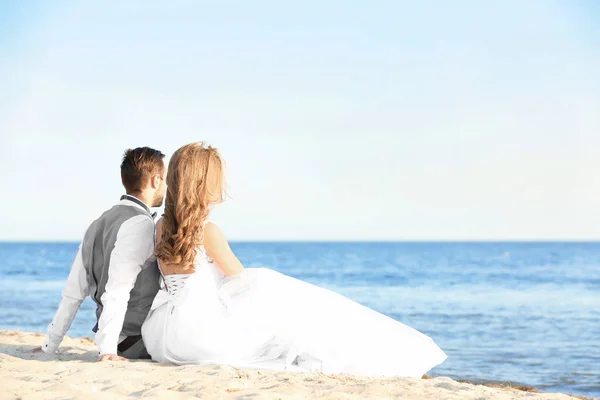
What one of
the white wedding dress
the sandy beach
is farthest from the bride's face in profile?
the sandy beach

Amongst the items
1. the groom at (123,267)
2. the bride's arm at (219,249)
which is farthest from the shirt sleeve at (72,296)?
the bride's arm at (219,249)

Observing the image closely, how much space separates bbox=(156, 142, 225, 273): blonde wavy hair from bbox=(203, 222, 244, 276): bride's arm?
7cm

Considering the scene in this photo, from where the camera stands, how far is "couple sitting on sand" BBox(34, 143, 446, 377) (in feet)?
15.5

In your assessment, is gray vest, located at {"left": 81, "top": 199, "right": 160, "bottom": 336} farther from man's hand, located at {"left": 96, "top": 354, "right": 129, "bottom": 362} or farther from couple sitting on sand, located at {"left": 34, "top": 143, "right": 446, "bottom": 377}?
man's hand, located at {"left": 96, "top": 354, "right": 129, "bottom": 362}

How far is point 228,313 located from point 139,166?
4.11ft

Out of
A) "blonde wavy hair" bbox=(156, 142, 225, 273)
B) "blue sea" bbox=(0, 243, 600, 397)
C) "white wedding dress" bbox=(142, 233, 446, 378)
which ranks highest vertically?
"blonde wavy hair" bbox=(156, 142, 225, 273)

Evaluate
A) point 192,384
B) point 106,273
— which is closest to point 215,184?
point 106,273

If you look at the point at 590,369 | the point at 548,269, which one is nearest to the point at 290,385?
the point at 590,369

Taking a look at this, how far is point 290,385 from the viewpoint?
13.6 ft

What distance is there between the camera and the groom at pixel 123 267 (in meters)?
4.78

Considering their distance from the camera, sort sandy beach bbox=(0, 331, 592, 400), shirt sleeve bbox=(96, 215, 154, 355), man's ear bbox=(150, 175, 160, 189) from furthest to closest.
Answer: man's ear bbox=(150, 175, 160, 189) < shirt sleeve bbox=(96, 215, 154, 355) < sandy beach bbox=(0, 331, 592, 400)

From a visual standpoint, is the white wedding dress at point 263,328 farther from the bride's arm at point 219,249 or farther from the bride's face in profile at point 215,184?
the bride's face in profile at point 215,184

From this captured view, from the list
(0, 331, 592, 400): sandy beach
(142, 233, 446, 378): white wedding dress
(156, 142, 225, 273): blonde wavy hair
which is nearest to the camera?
(0, 331, 592, 400): sandy beach

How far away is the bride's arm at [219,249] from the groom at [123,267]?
16.8 inches
